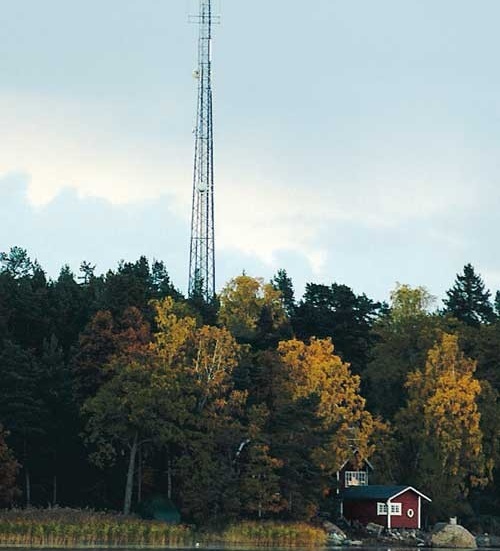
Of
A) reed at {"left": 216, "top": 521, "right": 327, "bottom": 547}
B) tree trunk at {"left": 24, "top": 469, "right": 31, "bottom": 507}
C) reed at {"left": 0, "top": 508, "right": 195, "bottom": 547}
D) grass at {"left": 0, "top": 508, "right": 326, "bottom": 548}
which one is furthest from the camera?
tree trunk at {"left": 24, "top": 469, "right": 31, "bottom": 507}

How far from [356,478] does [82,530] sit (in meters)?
27.7

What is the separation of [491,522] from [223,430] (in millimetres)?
24480

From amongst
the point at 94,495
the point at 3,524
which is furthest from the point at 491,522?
the point at 3,524

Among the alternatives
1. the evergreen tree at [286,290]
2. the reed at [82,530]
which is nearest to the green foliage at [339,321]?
the evergreen tree at [286,290]

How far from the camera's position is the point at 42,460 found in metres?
78.0

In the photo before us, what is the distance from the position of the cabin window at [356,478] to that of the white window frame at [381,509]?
4.74 metres

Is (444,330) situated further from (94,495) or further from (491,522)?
(94,495)

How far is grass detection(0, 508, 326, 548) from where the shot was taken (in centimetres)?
6378

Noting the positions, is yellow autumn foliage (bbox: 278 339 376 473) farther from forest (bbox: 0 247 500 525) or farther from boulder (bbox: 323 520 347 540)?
boulder (bbox: 323 520 347 540)

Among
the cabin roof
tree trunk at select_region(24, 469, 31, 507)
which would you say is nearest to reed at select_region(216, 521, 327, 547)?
the cabin roof

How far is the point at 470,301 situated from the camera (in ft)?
383

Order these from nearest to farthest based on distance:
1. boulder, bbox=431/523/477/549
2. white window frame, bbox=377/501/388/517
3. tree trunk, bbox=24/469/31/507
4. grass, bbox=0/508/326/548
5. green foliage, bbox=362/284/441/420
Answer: grass, bbox=0/508/326/548 → tree trunk, bbox=24/469/31/507 → boulder, bbox=431/523/477/549 → white window frame, bbox=377/501/388/517 → green foliage, bbox=362/284/441/420

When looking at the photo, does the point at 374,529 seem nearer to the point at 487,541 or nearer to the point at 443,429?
the point at 487,541

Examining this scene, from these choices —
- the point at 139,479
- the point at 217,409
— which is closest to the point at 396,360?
the point at 217,409
